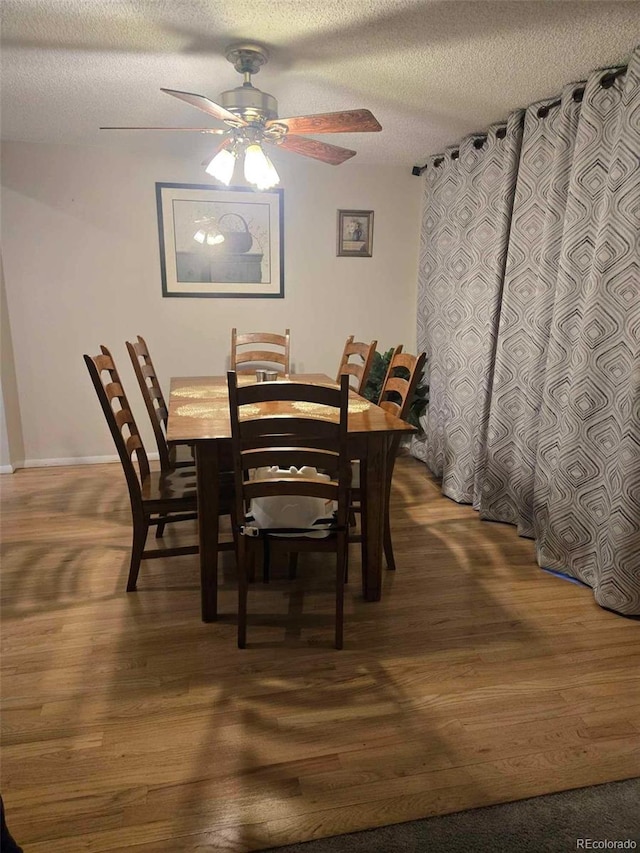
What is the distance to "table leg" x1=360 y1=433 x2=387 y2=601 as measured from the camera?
2160 millimetres

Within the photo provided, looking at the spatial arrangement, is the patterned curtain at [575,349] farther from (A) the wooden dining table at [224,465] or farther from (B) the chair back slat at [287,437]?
(B) the chair back slat at [287,437]

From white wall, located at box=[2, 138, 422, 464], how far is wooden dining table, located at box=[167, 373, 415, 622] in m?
1.74

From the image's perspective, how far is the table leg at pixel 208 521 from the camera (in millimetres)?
1971

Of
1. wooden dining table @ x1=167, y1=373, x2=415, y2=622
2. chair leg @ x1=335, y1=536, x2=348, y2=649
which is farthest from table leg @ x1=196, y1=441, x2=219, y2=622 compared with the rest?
chair leg @ x1=335, y1=536, x2=348, y2=649

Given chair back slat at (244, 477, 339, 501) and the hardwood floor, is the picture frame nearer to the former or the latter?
the hardwood floor

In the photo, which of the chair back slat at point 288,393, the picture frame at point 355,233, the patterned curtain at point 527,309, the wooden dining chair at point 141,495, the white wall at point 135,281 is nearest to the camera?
the chair back slat at point 288,393

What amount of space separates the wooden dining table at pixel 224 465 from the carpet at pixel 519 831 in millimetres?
997

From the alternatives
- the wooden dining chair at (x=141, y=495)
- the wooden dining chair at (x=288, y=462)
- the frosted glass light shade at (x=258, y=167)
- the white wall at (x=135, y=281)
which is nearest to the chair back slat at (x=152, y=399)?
the wooden dining chair at (x=141, y=495)

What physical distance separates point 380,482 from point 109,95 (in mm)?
2391

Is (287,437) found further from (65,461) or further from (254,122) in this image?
(65,461)

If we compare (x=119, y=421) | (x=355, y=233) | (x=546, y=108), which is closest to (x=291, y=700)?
(x=119, y=421)

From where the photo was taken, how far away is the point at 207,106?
6.44 feet

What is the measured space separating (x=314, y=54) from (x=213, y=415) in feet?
5.22

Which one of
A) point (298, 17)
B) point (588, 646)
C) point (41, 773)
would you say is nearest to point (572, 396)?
point (588, 646)
